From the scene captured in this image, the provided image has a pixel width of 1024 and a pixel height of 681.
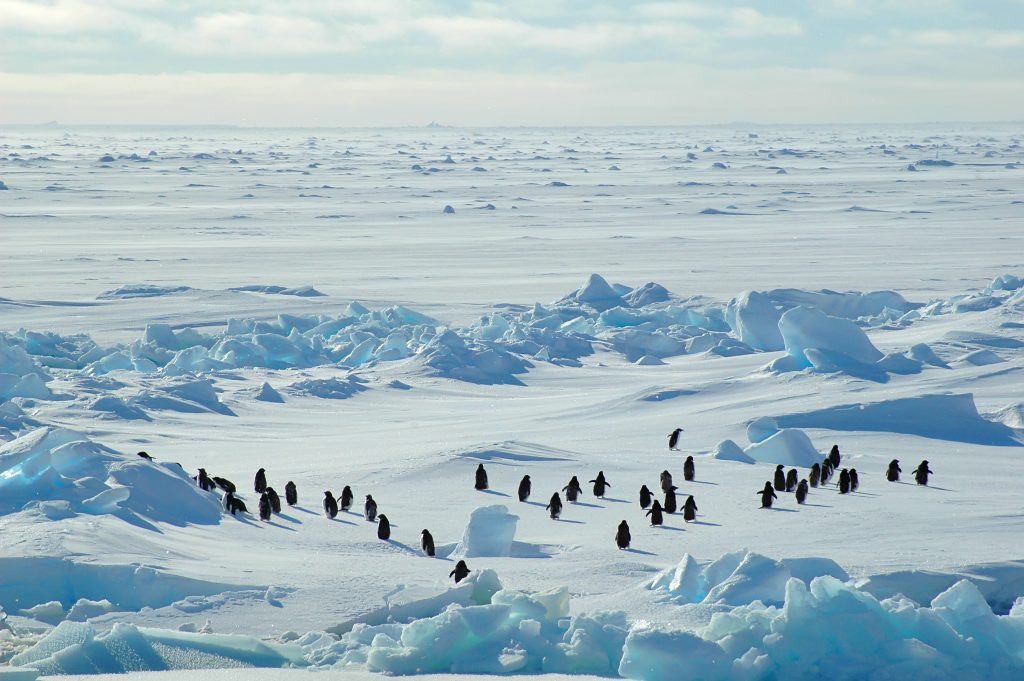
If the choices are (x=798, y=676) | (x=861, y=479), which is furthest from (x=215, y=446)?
(x=798, y=676)

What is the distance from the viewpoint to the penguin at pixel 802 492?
302 inches

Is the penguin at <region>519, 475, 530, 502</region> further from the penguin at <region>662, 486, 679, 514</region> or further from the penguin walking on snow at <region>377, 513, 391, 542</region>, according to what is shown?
the penguin walking on snow at <region>377, 513, 391, 542</region>

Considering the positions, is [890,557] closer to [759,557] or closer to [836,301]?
[759,557]

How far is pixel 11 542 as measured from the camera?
5.79 m

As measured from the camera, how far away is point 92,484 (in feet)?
22.4

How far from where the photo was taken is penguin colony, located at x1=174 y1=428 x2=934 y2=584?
709 centimetres

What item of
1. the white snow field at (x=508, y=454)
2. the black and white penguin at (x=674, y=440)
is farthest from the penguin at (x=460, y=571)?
the black and white penguin at (x=674, y=440)

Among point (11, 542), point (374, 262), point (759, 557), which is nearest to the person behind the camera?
point (759, 557)

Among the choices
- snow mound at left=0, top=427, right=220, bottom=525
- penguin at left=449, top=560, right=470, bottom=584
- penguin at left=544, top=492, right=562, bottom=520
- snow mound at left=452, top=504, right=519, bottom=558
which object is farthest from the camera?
penguin at left=544, top=492, right=562, bottom=520

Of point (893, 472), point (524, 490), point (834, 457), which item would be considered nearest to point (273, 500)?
point (524, 490)

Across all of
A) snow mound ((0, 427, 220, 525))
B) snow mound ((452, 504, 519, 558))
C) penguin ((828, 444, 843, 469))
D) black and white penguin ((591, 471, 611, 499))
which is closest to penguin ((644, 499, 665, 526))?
black and white penguin ((591, 471, 611, 499))

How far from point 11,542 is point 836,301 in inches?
531

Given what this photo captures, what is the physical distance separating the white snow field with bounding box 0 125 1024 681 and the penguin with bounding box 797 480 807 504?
0.82 feet

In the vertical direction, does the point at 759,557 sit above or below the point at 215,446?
above
